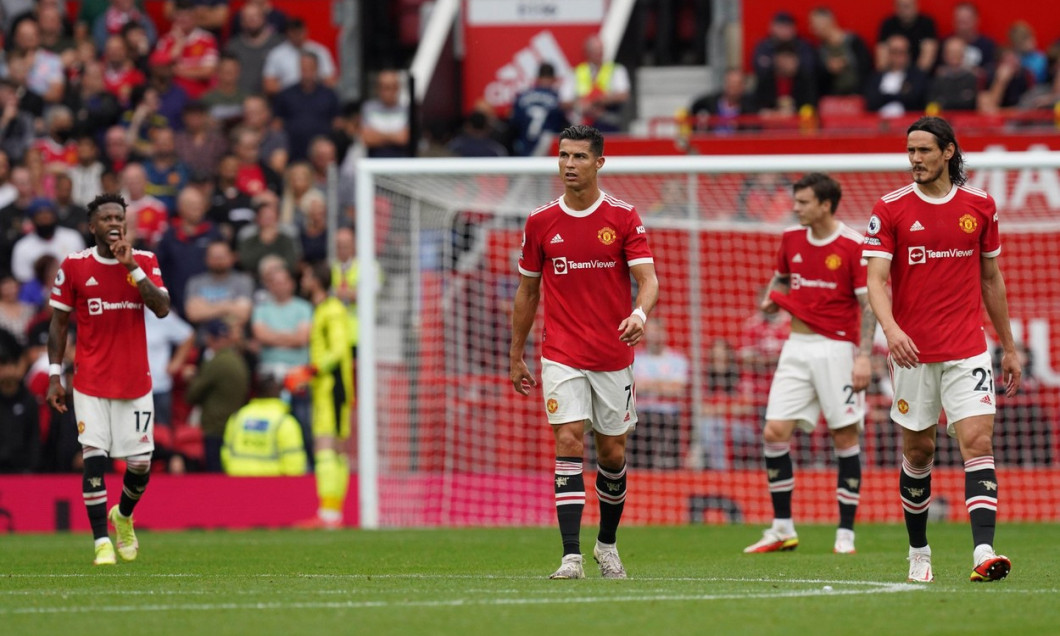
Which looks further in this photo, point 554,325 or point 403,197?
point 403,197

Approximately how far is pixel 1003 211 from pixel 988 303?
369 inches

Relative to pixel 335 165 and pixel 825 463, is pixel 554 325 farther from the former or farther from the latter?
pixel 335 165

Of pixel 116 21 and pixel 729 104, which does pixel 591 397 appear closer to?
pixel 729 104

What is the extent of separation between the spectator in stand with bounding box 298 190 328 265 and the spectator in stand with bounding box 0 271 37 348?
3.21 metres

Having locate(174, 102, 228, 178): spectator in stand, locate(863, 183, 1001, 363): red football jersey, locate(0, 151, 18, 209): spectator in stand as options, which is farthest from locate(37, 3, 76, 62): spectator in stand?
locate(863, 183, 1001, 363): red football jersey

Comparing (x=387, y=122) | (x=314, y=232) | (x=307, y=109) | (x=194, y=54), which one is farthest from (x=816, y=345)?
(x=194, y=54)

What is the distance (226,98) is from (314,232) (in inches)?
137

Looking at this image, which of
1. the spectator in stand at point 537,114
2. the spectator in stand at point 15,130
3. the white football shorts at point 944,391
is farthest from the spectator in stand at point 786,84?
the white football shorts at point 944,391

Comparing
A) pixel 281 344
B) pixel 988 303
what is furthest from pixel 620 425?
pixel 281 344

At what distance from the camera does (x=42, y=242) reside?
20.1 meters

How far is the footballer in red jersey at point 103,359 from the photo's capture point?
11.8 meters

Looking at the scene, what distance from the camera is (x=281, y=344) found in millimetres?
18766

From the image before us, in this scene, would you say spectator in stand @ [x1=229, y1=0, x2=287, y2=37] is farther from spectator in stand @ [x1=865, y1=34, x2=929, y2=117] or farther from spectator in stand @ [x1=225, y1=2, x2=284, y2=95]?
spectator in stand @ [x1=865, y1=34, x2=929, y2=117]

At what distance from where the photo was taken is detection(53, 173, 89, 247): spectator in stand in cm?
2028
